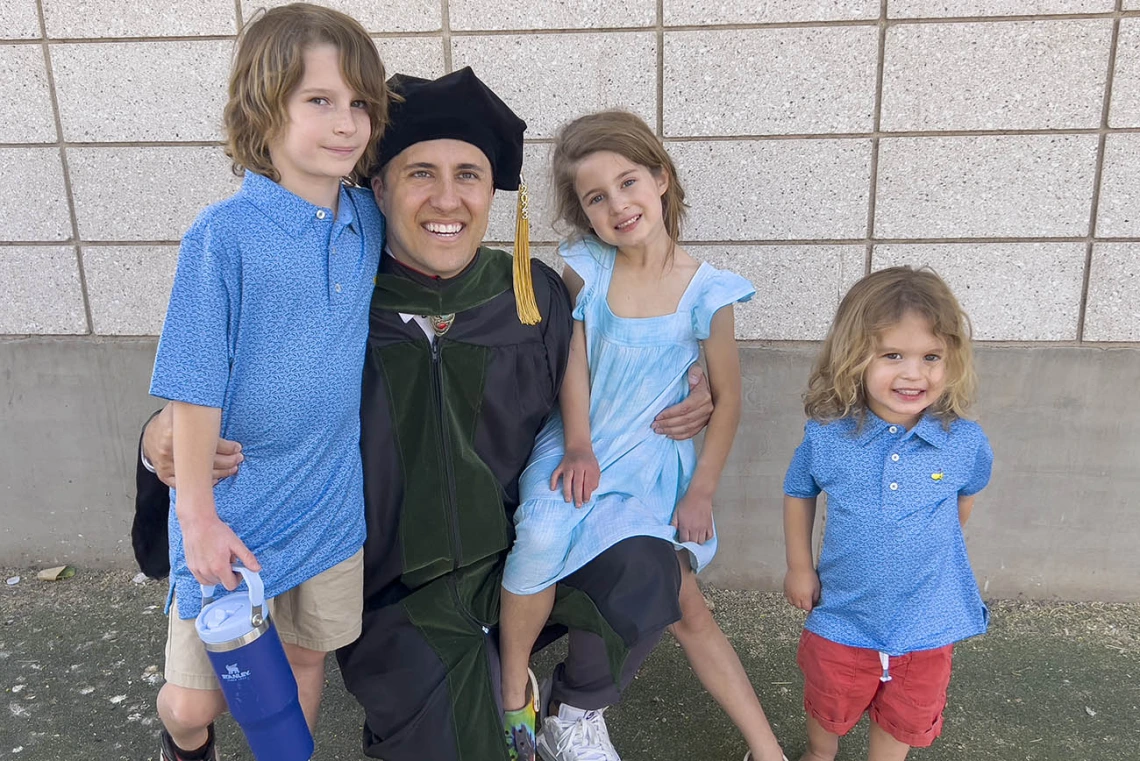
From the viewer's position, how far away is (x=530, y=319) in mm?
2150

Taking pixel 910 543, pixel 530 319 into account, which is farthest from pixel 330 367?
pixel 910 543

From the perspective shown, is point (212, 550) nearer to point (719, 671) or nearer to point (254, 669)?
point (254, 669)

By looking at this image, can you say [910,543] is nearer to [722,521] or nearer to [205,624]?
[722,521]

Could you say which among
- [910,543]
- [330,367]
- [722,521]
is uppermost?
[330,367]

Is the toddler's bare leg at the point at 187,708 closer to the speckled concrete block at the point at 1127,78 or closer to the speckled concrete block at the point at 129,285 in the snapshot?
the speckled concrete block at the point at 129,285

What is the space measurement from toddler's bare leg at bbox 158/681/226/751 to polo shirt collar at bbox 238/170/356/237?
3.37ft

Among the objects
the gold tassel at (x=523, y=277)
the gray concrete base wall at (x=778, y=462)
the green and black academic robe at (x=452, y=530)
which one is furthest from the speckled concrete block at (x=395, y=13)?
the gray concrete base wall at (x=778, y=462)

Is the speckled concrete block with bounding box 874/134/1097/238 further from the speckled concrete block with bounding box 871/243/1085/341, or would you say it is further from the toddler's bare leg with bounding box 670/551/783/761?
the toddler's bare leg with bounding box 670/551/783/761

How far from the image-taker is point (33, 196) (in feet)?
10.3

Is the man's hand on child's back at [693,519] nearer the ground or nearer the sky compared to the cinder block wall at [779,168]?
nearer the ground

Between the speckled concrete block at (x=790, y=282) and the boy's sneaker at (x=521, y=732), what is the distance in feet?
4.91

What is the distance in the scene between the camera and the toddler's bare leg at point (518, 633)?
2096 mm

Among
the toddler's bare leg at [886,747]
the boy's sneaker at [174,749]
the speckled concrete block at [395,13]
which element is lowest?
the toddler's bare leg at [886,747]

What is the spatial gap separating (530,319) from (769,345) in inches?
46.7
